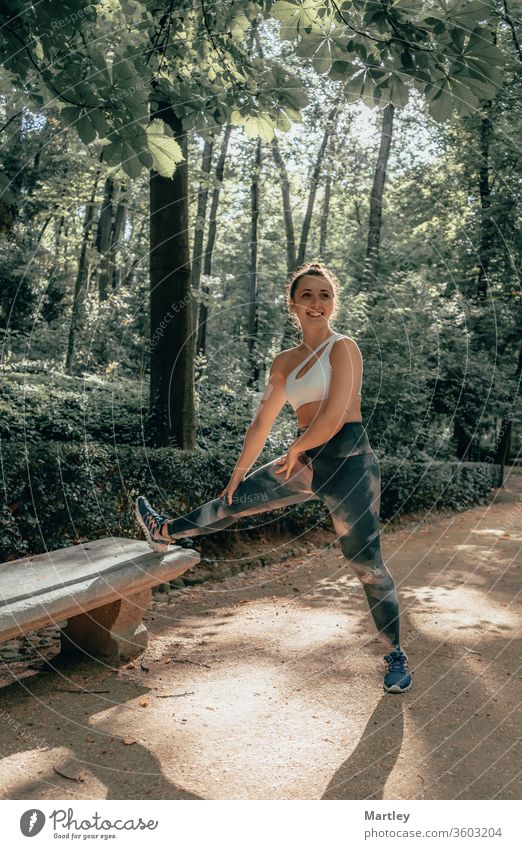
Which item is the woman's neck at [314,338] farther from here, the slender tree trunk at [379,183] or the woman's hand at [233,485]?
the slender tree trunk at [379,183]

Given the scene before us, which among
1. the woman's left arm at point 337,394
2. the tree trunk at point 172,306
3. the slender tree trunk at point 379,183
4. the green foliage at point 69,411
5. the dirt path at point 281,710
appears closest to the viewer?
A: the dirt path at point 281,710

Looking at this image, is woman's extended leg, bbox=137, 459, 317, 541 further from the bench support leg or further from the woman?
the bench support leg

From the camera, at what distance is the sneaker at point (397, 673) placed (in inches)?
169

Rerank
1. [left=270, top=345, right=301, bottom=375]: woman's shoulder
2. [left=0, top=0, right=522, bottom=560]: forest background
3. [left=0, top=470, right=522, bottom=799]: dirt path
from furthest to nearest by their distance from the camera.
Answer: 1. [left=0, top=0, right=522, bottom=560]: forest background
2. [left=270, top=345, right=301, bottom=375]: woman's shoulder
3. [left=0, top=470, right=522, bottom=799]: dirt path

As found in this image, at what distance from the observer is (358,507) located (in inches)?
149

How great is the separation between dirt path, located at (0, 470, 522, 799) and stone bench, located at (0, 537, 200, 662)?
225 millimetres

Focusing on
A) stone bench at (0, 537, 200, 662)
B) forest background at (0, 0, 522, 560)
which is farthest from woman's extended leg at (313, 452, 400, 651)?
forest background at (0, 0, 522, 560)

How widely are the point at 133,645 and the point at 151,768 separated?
1.60 metres

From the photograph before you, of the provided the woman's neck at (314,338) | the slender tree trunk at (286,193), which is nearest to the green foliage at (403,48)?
the woman's neck at (314,338)

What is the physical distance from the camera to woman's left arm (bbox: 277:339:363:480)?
141 inches

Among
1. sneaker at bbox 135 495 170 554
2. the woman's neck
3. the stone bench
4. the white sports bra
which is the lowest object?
the stone bench

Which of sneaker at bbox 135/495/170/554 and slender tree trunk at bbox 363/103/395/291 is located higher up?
slender tree trunk at bbox 363/103/395/291

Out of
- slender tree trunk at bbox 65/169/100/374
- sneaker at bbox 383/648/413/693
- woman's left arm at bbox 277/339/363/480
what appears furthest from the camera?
slender tree trunk at bbox 65/169/100/374
